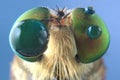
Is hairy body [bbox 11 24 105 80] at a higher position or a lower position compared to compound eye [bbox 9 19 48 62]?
lower

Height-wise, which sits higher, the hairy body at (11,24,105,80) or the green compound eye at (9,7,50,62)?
the green compound eye at (9,7,50,62)

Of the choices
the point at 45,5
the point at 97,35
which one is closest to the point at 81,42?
the point at 97,35

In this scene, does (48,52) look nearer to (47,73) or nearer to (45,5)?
(47,73)

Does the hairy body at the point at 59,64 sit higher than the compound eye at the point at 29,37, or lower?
lower

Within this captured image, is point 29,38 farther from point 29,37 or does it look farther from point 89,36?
point 89,36

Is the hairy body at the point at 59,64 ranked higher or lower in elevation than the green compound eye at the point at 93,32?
lower
